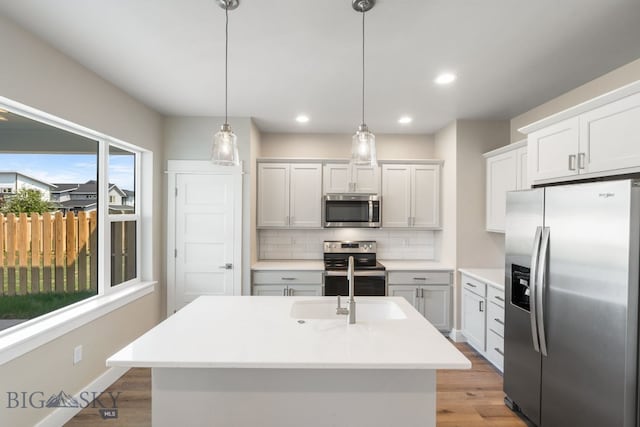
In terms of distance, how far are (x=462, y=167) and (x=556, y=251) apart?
190cm

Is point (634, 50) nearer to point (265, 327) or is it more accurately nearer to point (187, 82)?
point (265, 327)

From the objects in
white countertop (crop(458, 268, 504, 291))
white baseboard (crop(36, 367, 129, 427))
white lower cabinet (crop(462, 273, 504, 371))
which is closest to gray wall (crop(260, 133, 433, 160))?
white countertop (crop(458, 268, 504, 291))

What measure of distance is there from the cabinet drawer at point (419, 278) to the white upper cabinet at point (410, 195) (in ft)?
2.07

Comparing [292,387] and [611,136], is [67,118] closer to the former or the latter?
[292,387]

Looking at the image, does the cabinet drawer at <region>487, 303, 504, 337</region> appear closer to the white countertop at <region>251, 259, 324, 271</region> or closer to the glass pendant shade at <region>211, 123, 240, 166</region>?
the white countertop at <region>251, 259, 324, 271</region>

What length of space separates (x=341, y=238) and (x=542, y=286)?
2.55 metres

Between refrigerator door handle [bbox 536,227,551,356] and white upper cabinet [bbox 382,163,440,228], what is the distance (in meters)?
2.05

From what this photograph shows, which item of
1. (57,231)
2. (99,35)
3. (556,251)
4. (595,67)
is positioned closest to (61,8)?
(99,35)

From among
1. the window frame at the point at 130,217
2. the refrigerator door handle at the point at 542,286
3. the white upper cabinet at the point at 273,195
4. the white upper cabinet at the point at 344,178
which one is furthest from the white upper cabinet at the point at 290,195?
the refrigerator door handle at the point at 542,286

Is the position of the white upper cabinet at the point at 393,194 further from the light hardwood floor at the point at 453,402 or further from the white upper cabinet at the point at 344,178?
the light hardwood floor at the point at 453,402

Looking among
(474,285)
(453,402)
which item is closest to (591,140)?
(474,285)

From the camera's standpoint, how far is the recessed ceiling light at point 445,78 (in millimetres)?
2477

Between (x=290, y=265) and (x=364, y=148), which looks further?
(x=290, y=265)

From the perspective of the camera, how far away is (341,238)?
4.25 m
